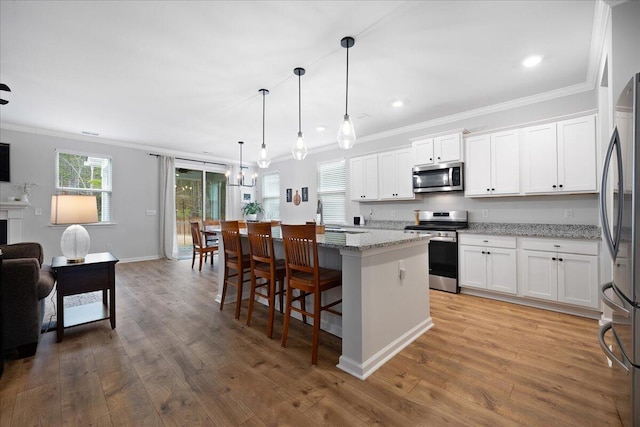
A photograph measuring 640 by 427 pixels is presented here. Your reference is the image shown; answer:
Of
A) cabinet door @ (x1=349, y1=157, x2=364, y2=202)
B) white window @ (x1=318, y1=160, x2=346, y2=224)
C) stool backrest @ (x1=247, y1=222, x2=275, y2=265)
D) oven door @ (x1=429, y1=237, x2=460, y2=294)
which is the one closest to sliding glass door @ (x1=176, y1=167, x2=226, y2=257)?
white window @ (x1=318, y1=160, x2=346, y2=224)

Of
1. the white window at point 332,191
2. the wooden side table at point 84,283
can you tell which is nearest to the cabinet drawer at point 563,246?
the white window at point 332,191

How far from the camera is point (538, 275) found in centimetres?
324

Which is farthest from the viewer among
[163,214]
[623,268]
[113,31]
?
[163,214]

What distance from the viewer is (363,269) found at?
1.94m

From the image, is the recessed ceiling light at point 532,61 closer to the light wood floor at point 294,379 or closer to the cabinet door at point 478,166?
the cabinet door at point 478,166

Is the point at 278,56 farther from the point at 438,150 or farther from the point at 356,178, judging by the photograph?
the point at 356,178

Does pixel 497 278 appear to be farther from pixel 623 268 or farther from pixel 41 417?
pixel 41 417

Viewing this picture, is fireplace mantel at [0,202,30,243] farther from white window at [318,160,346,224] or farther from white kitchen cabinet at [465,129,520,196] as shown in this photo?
white kitchen cabinet at [465,129,520,196]

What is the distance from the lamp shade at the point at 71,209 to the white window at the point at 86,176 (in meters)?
3.63

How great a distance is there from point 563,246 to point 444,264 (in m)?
1.33

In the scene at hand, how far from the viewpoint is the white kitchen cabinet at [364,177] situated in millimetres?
5230

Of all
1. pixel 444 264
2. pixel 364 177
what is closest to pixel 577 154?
pixel 444 264

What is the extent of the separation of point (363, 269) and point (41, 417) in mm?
2013

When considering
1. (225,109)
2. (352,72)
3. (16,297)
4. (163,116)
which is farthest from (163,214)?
(352,72)
